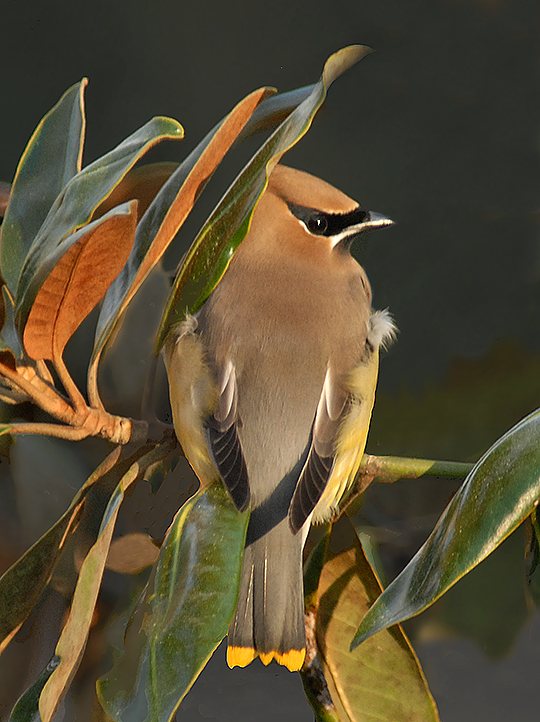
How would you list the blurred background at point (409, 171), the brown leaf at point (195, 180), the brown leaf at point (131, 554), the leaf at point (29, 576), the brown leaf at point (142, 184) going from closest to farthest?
1. the brown leaf at point (195, 180)
2. the leaf at point (29, 576)
3. the brown leaf at point (142, 184)
4. the brown leaf at point (131, 554)
5. the blurred background at point (409, 171)

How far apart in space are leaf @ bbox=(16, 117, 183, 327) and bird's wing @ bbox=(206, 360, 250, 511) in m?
0.27

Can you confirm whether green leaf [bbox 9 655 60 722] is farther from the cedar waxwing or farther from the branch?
the branch

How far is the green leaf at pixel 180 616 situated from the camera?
2.21 feet

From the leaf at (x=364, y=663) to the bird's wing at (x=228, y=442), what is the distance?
0.26m

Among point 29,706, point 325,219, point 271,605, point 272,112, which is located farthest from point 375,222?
point 29,706

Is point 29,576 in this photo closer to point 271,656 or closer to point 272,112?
point 271,656

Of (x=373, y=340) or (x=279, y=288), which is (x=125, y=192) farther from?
(x=373, y=340)

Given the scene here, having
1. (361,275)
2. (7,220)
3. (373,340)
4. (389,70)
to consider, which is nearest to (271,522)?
(373,340)

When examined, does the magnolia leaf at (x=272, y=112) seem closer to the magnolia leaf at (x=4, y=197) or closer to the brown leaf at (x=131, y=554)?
the magnolia leaf at (x=4, y=197)

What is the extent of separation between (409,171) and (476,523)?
0.81 meters

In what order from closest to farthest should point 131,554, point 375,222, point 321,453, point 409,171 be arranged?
point 321,453 < point 375,222 < point 131,554 < point 409,171

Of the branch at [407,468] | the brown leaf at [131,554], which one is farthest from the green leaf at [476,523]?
the brown leaf at [131,554]

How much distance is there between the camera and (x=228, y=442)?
891 mm

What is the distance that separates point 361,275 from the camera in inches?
43.1
